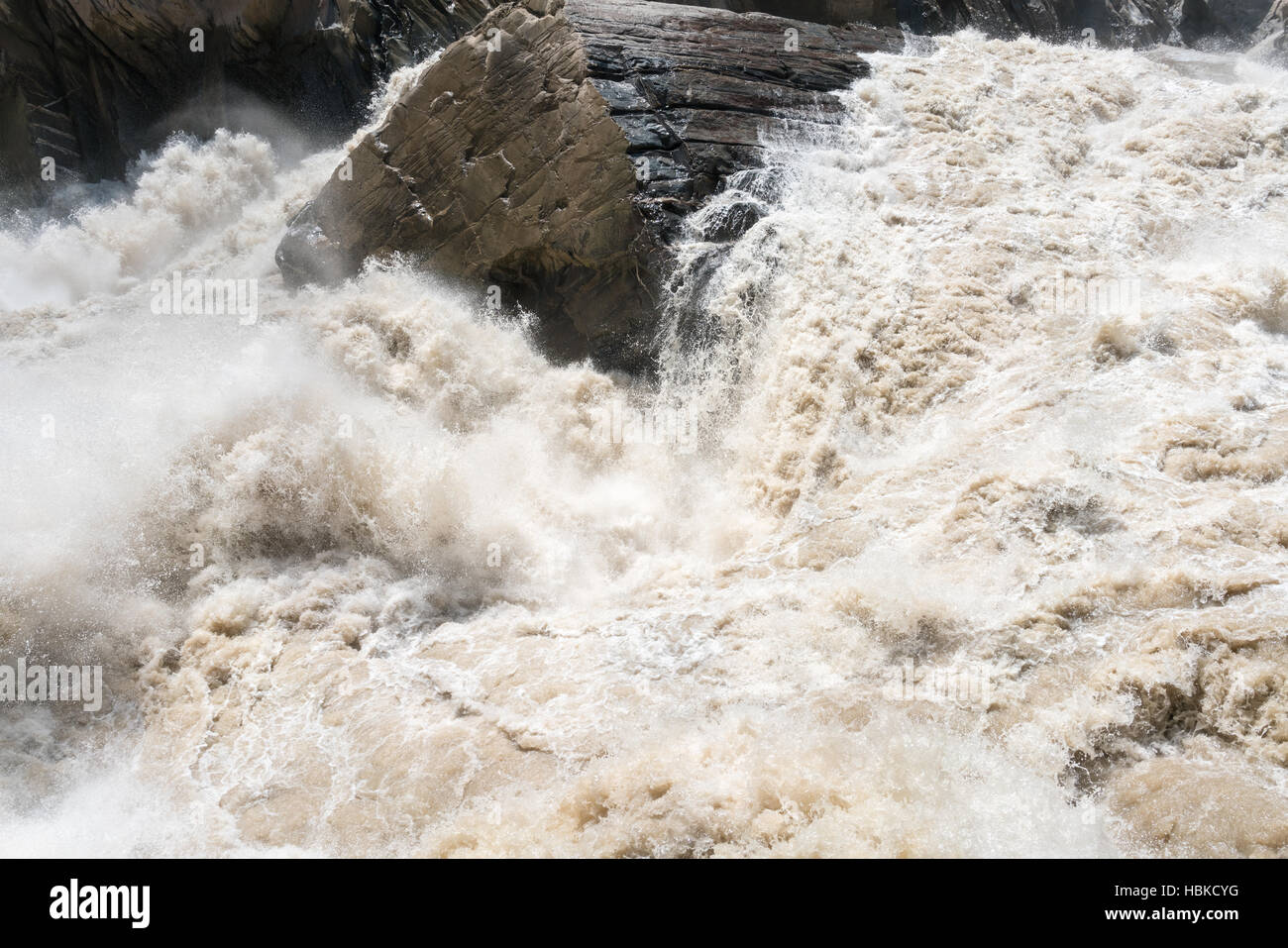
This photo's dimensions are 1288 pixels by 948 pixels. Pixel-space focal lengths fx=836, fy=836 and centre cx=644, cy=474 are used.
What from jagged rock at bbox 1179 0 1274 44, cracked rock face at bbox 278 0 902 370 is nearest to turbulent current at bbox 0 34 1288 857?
cracked rock face at bbox 278 0 902 370

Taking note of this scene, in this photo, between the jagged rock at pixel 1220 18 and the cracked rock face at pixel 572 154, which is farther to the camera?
the jagged rock at pixel 1220 18

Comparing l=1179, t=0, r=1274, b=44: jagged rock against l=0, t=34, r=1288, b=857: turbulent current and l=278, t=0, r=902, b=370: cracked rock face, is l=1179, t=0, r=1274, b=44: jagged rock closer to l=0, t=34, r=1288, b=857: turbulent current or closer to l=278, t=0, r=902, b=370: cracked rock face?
l=0, t=34, r=1288, b=857: turbulent current

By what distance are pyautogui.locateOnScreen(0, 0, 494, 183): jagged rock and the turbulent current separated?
11.0 ft

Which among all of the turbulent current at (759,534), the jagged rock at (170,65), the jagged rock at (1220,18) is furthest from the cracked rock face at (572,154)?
the jagged rock at (1220,18)

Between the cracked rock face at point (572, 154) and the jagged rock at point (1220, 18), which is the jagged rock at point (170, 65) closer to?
the cracked rock face at point (572, 154)

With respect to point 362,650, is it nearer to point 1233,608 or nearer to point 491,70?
point 1233,608

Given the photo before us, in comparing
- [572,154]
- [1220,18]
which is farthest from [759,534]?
[1220,18]

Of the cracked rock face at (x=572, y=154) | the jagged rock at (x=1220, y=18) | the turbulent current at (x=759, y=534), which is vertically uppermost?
the jagged rock at (x=1220, y=18)

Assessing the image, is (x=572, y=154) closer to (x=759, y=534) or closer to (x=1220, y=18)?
(x=759, y=534)

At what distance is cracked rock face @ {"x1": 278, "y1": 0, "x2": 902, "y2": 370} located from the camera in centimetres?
782

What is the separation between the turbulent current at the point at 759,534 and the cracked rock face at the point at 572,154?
1.35 ft

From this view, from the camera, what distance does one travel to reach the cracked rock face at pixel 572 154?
7.82 meters
